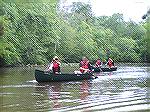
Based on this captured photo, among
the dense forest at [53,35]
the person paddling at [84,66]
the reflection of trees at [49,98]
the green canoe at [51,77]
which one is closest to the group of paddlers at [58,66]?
the person paddling at [84,66]

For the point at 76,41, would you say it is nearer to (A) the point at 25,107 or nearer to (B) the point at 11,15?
(B) the point at 11,15

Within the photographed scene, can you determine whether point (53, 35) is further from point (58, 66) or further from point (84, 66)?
point (58, 66)

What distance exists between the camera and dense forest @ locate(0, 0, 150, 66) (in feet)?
108

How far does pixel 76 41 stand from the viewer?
35.6m

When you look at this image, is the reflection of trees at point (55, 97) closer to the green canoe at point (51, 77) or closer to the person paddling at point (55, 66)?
the green canoe at point (51, 77)

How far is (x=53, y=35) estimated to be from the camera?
1521 inches

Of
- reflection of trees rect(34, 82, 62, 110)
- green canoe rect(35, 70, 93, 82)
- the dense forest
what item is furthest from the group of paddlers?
the dense forest

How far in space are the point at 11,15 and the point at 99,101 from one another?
24453mm

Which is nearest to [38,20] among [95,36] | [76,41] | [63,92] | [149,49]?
[76,41]

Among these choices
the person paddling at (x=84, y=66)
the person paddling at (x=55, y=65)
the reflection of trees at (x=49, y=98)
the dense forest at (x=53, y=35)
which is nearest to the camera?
the reflection of trees at (x=49, y=98)

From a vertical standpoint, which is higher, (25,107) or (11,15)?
(11,15)

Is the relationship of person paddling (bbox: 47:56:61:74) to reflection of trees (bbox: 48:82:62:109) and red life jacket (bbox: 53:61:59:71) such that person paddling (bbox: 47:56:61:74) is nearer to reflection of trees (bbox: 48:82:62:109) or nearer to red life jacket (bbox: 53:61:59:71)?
red life jacket (bbox: 53:61:59:71)

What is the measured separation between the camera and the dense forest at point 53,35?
32.9 meters

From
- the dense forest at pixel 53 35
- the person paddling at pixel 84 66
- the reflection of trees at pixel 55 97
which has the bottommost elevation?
the reflection of trees at pixel 55 97
